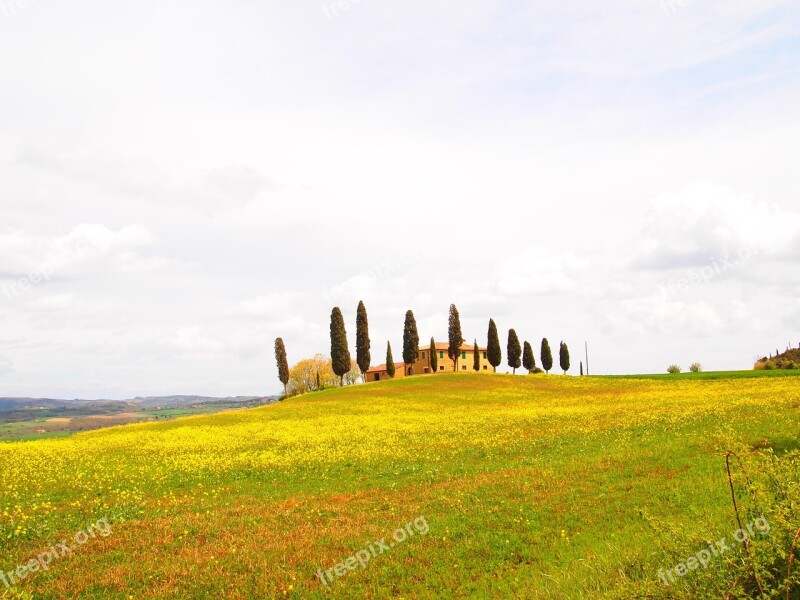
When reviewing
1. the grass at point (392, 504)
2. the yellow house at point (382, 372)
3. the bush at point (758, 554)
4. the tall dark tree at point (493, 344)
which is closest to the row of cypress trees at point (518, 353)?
the tall dark tree at point (493, 344)

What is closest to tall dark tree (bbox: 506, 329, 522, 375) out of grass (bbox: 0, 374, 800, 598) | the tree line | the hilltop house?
the tree line

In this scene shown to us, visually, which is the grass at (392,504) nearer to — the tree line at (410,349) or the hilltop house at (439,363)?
the tree line at (410,349)

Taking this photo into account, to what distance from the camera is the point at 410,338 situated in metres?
110

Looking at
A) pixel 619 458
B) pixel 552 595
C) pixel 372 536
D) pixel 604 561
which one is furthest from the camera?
pixel 619 458

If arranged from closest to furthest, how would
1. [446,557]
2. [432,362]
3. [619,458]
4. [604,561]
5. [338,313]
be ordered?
[604,561]
[446,557]
[619,458]
[338,313]
[432,362]

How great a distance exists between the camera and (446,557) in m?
12.8

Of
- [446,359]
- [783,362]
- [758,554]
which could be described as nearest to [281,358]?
[446,359]

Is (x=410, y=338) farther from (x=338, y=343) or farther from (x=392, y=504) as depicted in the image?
(x=392, y=504)

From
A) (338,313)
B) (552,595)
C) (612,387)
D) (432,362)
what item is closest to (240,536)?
(552,595)

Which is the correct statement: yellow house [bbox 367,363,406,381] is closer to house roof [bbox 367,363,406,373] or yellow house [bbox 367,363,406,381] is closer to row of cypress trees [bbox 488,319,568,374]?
house roof [bbox 367,363,406,373]

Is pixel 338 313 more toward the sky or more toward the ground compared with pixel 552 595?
more toward the sky

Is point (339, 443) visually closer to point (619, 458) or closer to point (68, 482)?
point (68, 482)

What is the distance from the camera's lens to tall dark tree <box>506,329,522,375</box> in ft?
388

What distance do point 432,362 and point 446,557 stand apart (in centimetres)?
10626
